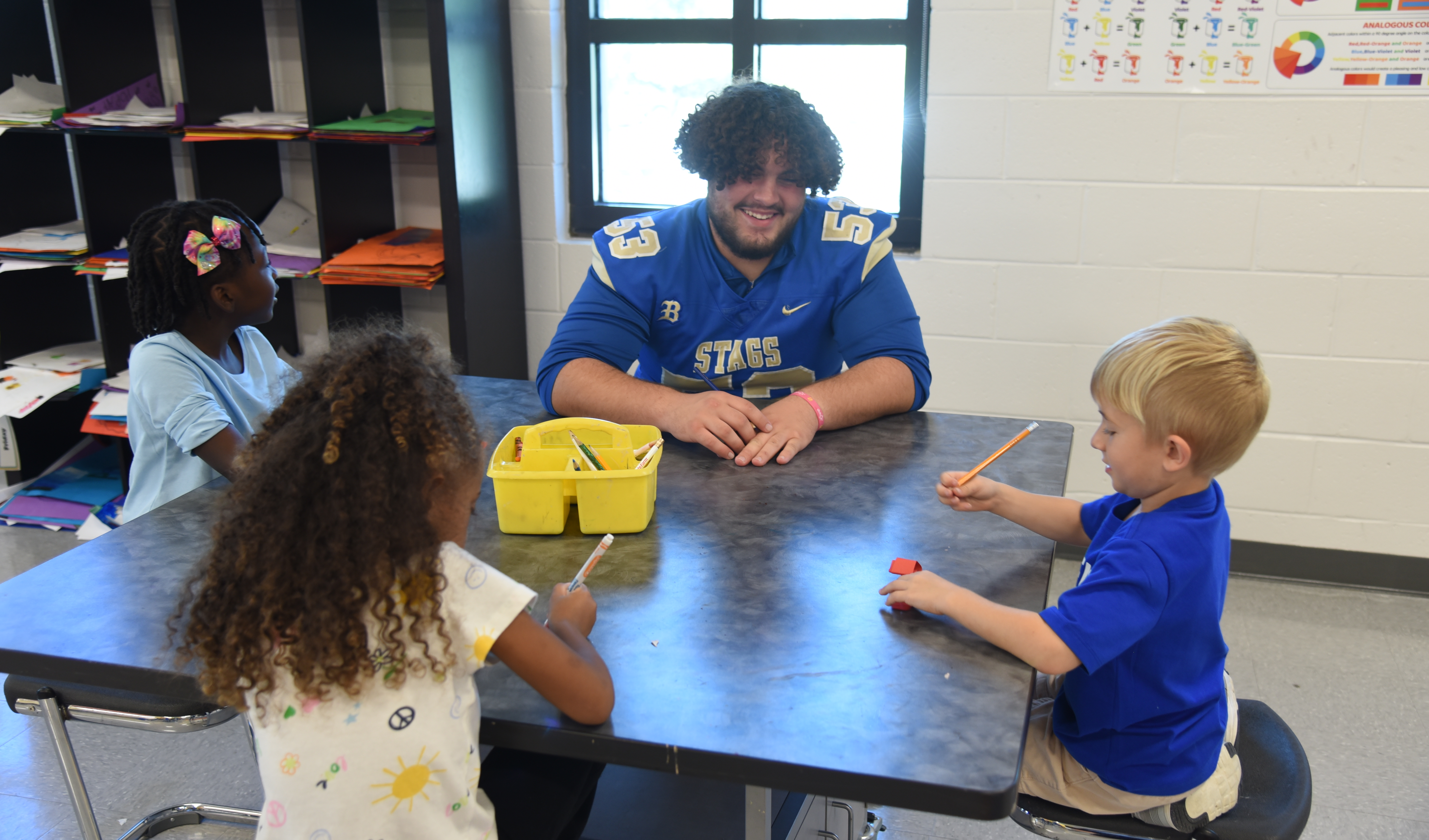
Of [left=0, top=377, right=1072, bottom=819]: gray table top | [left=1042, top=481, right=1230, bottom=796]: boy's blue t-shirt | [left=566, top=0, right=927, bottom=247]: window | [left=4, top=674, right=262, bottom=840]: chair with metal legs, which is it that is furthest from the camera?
[left=566, top=0, right=927, bottom=247]: window

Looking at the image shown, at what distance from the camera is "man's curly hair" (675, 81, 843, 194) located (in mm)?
1958

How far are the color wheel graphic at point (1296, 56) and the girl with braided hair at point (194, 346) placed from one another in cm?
238

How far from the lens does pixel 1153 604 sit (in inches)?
40.7

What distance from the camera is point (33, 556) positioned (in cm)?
293

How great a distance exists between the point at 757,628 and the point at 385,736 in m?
0.37

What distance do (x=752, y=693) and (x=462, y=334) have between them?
83.2 inches

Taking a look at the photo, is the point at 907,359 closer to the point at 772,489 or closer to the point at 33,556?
the point at 772,489

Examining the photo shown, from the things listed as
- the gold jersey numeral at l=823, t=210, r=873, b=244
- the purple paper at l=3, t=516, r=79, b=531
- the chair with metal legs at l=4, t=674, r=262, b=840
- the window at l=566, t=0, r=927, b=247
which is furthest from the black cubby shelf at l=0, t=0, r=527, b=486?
the chair with metal legs at l=4, t=674, r=262, b=840

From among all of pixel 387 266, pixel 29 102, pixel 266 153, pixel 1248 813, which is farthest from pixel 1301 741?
pixel 29 102

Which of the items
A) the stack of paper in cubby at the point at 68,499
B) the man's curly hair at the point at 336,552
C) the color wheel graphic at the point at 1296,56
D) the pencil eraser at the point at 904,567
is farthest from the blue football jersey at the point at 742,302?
the stack of paper in cubby at the point at 68,499

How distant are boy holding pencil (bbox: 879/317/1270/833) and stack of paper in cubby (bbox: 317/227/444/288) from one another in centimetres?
207

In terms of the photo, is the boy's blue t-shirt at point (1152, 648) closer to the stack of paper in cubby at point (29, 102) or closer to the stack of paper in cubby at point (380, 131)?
the stack of paper in cubby at point (380, 131)

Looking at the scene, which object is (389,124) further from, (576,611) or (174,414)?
(576,611)

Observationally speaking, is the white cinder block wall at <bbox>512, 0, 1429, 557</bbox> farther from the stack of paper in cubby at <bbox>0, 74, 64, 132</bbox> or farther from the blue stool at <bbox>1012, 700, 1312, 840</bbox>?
the blue stool at <bbox>1012, 700, 1312, 840</bbox>
